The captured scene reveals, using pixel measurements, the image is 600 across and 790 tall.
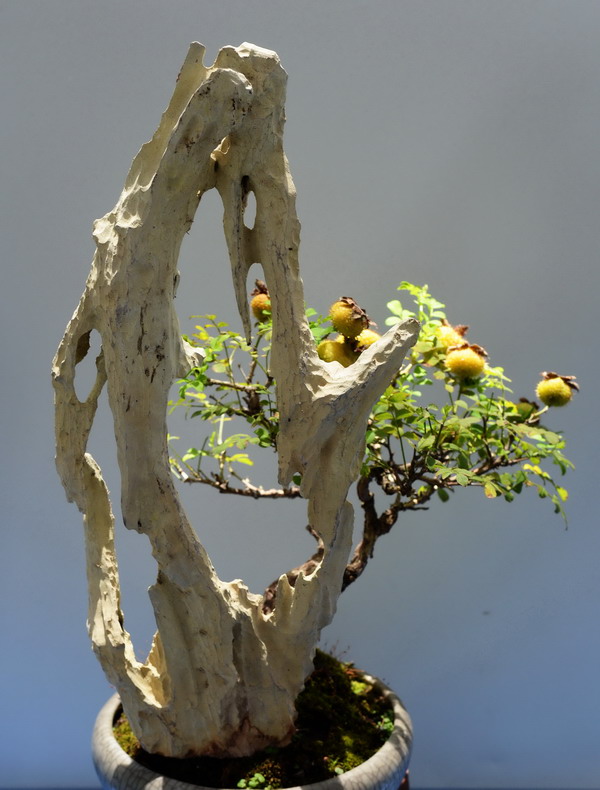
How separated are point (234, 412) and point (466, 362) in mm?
432

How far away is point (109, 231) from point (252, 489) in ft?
2.04

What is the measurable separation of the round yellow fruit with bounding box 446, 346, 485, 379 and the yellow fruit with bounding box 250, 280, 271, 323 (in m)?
0.35

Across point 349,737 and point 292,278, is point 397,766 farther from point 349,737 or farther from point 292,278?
point 292,278

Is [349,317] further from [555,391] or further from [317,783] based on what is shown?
[317,783]

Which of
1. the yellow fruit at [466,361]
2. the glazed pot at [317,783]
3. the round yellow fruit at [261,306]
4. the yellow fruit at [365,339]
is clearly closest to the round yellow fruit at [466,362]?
the yellow fruit at [466,361]

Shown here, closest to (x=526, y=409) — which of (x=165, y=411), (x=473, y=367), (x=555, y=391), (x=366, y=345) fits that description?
(x=555, y=391)

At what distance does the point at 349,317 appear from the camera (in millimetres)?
1484

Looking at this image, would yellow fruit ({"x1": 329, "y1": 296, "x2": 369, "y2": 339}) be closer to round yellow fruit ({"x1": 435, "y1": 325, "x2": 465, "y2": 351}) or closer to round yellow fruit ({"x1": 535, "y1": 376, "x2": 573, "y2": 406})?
round yellow fruit ({"x1": 435, "y1": 325, "x2": 465, "y2": 351})

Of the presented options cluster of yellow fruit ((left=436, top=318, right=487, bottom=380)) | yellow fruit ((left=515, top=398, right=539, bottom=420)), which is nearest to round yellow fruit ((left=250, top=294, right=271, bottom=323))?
cluster of yellow fruit ((left=436, top=318, right=487, bottom=380))

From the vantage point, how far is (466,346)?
1.54m

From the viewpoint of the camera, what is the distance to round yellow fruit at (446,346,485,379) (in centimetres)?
152

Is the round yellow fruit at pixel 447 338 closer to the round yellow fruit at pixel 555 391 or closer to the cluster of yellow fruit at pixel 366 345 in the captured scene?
the cluster of yellow fruit at pixel 366 345

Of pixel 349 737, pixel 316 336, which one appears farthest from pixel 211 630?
pixel 316 336

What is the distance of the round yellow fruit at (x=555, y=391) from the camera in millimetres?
1590
